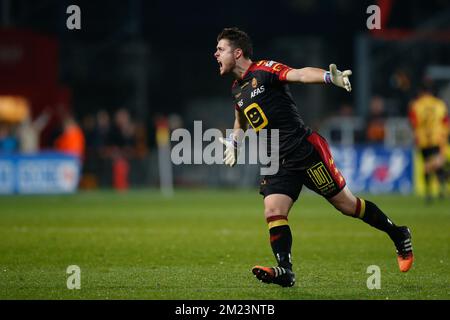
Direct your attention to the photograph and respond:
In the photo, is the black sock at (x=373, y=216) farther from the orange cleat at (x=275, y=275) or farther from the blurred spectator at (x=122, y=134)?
the blurred spectator at (x=122, y=134)

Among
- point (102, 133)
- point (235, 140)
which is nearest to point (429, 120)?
point (102, 133)

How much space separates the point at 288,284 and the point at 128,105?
23372 mm

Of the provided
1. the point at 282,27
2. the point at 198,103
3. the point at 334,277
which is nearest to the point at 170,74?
the point at 198,103

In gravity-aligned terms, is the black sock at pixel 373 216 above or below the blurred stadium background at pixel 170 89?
below

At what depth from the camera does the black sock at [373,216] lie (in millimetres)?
8562

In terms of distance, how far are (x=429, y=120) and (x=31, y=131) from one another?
39.2ft

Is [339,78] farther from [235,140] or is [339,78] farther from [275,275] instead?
[235,140]

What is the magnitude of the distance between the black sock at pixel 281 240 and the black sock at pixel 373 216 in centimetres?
84

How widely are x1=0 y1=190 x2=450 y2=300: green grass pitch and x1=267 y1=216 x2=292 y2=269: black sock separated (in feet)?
0.83

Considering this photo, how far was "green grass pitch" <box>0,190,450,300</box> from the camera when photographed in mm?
7750

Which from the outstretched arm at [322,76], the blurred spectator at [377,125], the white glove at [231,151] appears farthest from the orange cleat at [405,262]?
the blurred spectator at [377,125]

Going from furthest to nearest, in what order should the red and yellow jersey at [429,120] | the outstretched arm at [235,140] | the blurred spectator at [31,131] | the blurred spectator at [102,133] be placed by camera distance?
the blurred spectator at [102,133] → the blurred spectator at [31,131] → the red and yellow jersey at [429,120] → the outstretched arm at [235,140]
